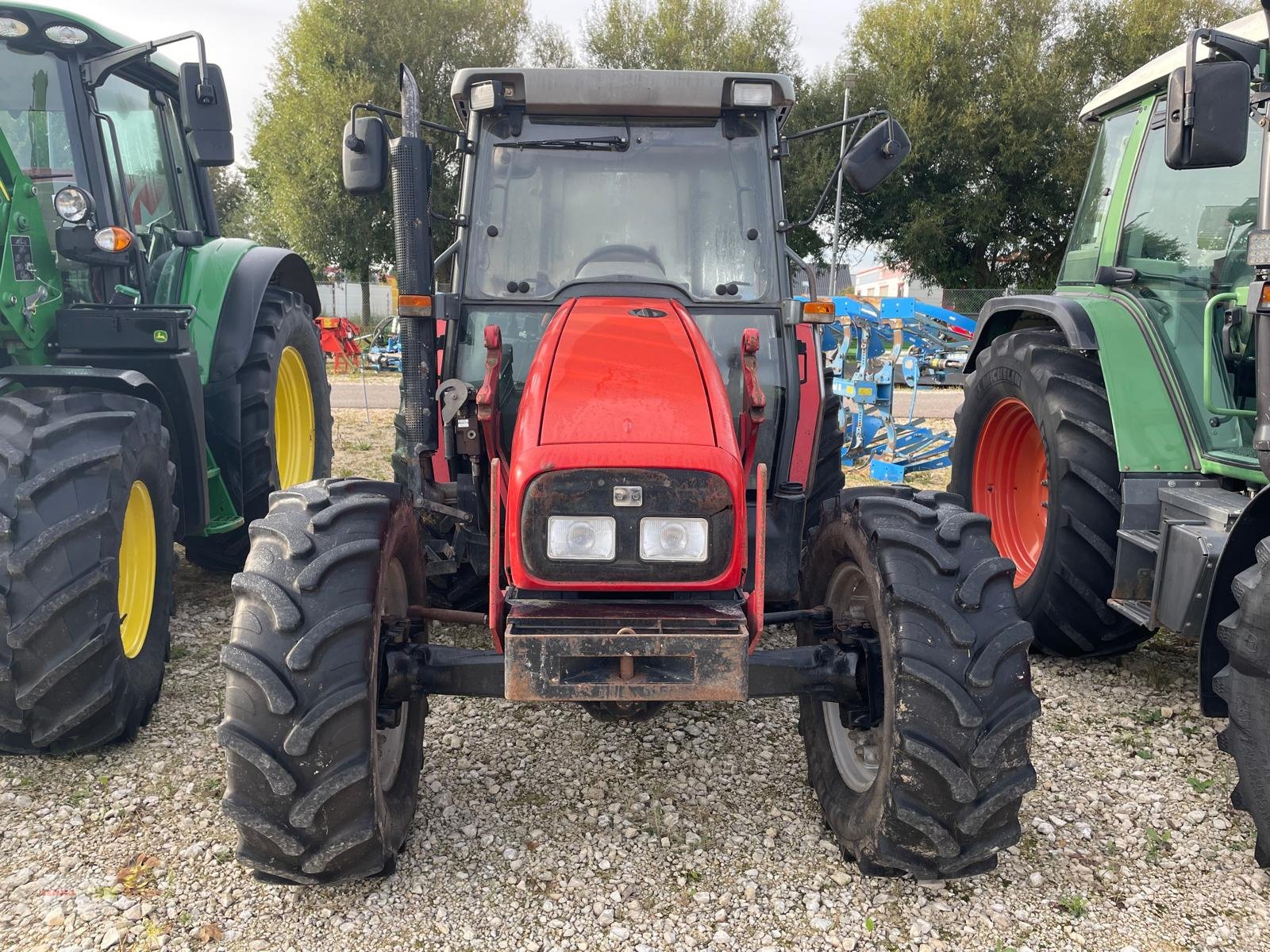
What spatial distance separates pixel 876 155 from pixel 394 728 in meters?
2.44

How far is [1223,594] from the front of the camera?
2.83 meters

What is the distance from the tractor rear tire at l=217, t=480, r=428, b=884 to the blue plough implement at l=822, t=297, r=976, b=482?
17.7 ft

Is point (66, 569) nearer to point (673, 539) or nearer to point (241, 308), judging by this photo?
point (673, 539)

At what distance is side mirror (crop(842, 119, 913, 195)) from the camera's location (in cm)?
325

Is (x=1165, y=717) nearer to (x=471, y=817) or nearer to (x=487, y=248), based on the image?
(x=471, y=817)

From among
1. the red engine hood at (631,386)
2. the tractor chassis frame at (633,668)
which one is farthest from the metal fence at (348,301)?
the tractor chassis frame at (633,668)

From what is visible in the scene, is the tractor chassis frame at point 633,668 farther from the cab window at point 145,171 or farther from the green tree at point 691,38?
the green tree at point 691,38

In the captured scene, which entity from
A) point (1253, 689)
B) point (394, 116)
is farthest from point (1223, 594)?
point (394, 116)

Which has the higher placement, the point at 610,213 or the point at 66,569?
the point at 610,213

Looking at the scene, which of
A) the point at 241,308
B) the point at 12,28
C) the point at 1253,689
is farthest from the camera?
the point at 241,308

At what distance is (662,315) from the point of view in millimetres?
3064

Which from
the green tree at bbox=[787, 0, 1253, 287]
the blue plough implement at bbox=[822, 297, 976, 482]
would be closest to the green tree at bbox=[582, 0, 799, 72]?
the green tree at bbox=[787, 0, 1253, 287]

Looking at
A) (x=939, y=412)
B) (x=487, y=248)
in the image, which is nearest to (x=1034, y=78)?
(x=939, y=412)

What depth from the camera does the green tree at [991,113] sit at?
2308 cm
